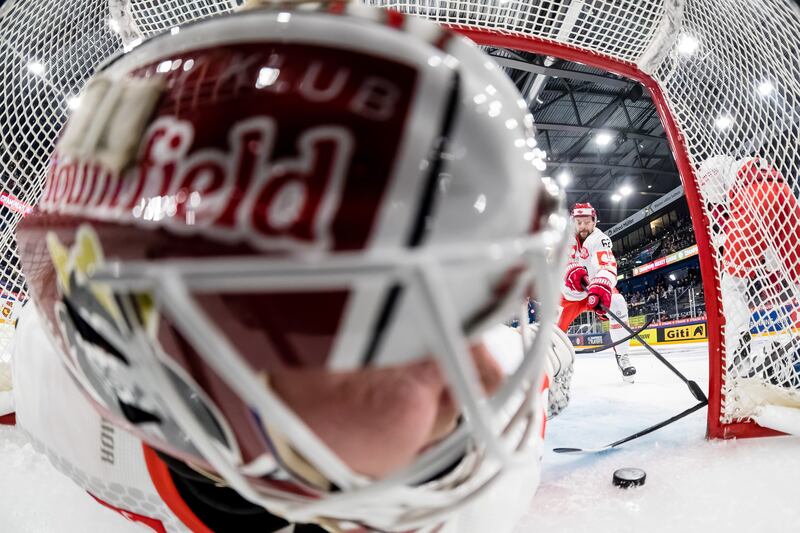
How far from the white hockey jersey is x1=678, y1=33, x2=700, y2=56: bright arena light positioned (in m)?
1.59

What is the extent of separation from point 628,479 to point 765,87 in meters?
0.93

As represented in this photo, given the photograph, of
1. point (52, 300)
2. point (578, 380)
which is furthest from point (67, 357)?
point (578, 380)

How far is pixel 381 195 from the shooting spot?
0.24 meters

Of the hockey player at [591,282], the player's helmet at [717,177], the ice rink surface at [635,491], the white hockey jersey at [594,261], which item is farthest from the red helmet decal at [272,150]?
the white hockey jersey at [594,261]

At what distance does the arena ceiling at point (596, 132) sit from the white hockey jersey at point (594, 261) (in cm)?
202

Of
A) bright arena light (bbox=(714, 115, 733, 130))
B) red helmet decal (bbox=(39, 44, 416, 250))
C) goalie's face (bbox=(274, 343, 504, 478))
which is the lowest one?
goalie's face (bbox=(274, 343, 504, 478))

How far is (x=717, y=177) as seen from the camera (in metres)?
1.09

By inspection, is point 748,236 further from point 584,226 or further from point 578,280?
point 584,226

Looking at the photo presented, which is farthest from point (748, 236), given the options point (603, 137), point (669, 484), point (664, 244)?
point (664, 244)

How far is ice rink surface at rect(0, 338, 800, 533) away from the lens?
2.11 ft

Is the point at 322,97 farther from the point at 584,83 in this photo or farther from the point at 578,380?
the point at 584,83

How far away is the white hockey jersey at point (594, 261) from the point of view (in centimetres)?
253

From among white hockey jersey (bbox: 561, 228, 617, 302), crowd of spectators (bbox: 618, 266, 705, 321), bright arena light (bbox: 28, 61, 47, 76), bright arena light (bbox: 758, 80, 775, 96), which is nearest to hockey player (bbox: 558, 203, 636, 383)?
white hockey jersey (bbox: 561, 228, 617, 302)

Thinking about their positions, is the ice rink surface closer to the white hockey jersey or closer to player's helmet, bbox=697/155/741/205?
player's helmet, bbox=697/155/741/205
